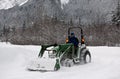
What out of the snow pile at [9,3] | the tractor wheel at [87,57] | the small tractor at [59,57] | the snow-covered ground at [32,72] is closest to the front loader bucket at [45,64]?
the small tractor at [59,57]

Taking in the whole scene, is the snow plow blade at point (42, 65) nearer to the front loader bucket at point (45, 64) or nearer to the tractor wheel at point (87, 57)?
the front loader bucket at point (45, 64)

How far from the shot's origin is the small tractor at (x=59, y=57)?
33.5ft

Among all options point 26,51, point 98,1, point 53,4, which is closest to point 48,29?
point 26,51

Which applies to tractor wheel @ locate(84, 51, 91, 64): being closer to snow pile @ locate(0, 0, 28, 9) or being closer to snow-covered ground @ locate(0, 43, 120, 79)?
snow-covered ground @ locate(0, 43, 120, 79)

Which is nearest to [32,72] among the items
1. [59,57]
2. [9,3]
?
[59,57]

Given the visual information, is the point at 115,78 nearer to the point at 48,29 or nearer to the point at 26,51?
the point at 26,51

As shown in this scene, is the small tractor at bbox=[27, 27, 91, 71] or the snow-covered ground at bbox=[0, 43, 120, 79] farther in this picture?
the small tractor at bbox=[27, 27, 91, 71]

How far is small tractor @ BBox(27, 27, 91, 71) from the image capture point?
10203mm

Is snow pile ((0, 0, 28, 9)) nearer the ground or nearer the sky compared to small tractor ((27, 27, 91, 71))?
nearer the sky

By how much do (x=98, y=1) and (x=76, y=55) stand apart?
362ft

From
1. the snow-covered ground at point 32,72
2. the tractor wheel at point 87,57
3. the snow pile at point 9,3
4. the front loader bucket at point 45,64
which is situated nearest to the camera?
the snow-covered ground at point 32,72

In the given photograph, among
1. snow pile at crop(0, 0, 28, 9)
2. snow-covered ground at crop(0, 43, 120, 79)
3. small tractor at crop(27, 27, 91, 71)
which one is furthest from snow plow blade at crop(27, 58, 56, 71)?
snow pile at crop(0, 0, 28, 9)

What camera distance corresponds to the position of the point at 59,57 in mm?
10617

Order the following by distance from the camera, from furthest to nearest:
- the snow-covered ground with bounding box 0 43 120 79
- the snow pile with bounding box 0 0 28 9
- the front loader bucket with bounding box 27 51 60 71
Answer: the snow pile with bounding box 0 0 28 9 → the front loader bucket with bounding box 27 51 60 71 → the snow-covered ground with bounding box 0 43 120 79
